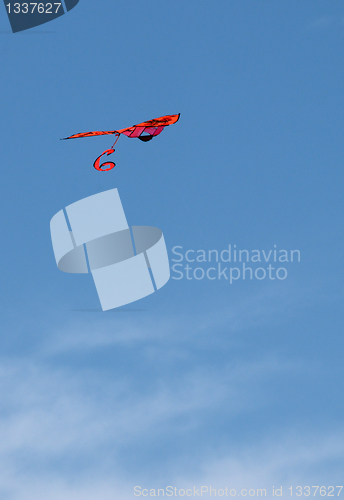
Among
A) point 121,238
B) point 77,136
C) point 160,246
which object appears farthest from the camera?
point 121,238

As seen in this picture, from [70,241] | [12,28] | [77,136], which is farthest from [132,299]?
[12,28]

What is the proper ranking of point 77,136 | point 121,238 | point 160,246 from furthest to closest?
point 121,238 < point 160,246 < point 77,136

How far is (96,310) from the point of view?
35062 millimetres

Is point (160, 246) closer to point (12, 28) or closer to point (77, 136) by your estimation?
point (77, 136)

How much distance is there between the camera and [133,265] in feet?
110

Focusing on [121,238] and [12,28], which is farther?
[121,238]

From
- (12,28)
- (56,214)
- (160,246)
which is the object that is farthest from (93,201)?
(12,28)

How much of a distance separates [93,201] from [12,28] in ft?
31.4

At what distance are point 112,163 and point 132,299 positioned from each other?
6.63m

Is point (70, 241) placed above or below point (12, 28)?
below

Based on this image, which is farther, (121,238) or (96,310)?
(121,238)

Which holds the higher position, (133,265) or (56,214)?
(56,214)

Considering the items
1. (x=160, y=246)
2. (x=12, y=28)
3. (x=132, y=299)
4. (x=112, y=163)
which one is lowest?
(x=132, y=299)

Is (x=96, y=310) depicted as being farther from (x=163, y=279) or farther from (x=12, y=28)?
(x=12, y=28)
